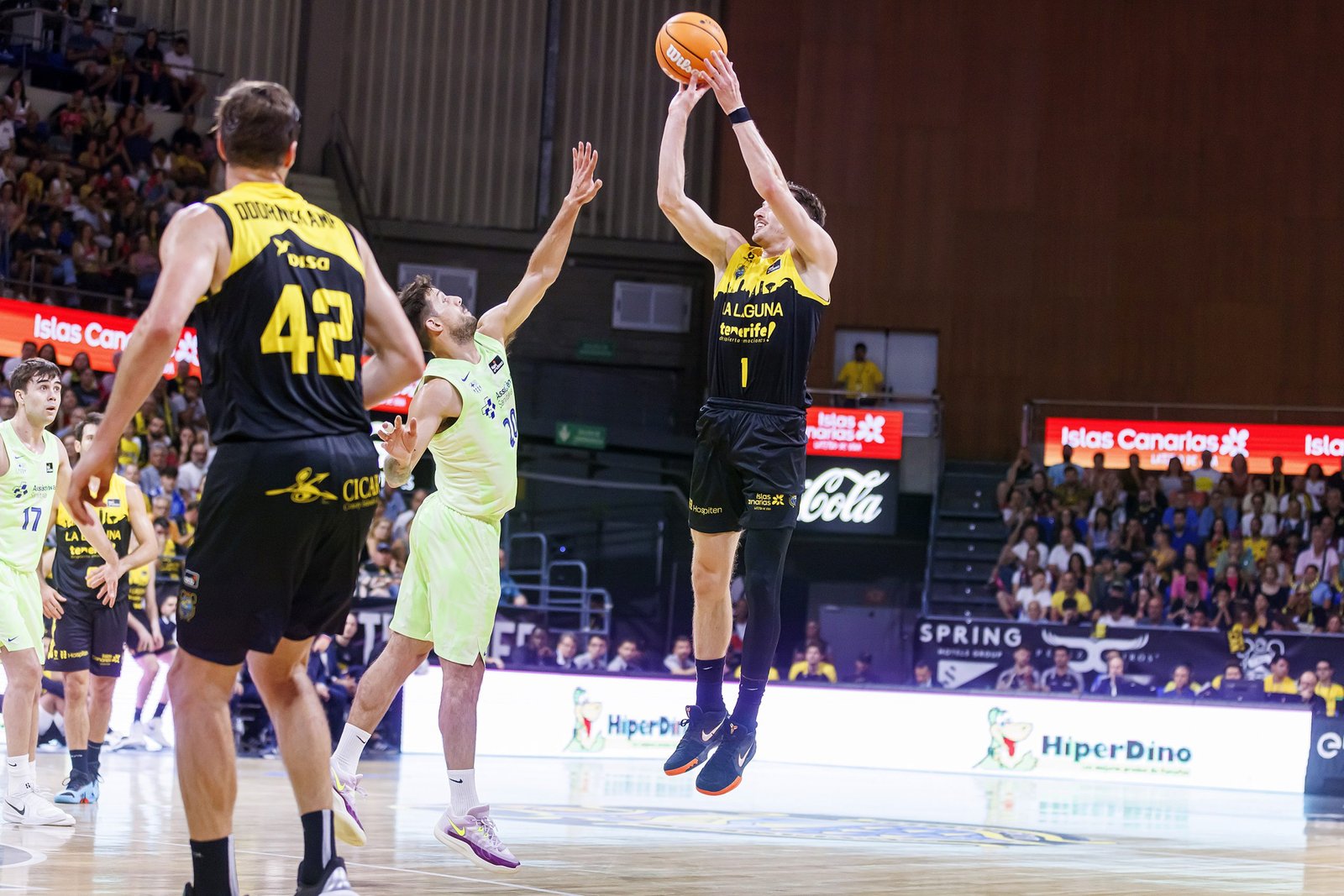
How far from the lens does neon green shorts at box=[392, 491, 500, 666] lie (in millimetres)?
6344

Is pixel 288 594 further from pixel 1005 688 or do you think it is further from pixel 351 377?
pixel 1005 688

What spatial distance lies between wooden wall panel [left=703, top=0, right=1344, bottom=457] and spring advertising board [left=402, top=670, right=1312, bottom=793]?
8.88m

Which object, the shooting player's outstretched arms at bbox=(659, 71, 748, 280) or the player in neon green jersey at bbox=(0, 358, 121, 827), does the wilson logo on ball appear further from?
the player in neon green jersey at bbox=(0, 358, 121, 827)

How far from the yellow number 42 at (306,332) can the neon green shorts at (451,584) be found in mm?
2344

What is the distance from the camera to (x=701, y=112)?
79.6ft

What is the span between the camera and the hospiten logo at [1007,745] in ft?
49.2

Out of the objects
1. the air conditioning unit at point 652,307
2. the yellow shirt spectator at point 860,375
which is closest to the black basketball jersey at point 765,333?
the yellow shirt spectator at point 860,375

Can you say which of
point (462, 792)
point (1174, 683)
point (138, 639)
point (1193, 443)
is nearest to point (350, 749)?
point (462, 792)

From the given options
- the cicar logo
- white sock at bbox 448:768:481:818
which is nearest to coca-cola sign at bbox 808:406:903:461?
the cicar logo

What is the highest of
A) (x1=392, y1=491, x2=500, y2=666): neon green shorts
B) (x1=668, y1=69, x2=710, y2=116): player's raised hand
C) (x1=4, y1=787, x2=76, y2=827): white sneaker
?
(x1=668, y1=69, x2=710, y2=116): player's raised hand

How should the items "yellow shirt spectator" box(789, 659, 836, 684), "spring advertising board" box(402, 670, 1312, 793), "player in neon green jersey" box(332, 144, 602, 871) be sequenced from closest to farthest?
"player in neon green jersey" box(332, 144, 602, 871)
"spring advertising board" box(402, 670, 1312, 793)
"yellow shirt spectator" box(789, 659, 836, 684)

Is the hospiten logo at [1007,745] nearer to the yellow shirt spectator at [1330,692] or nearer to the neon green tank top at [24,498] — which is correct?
the yellow shirt spectator at [1330,692]

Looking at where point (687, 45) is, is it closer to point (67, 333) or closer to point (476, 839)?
point (476, 839)

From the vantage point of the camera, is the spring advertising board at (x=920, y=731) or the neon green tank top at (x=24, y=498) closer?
the neon green tank top at (x=24, y=498)
